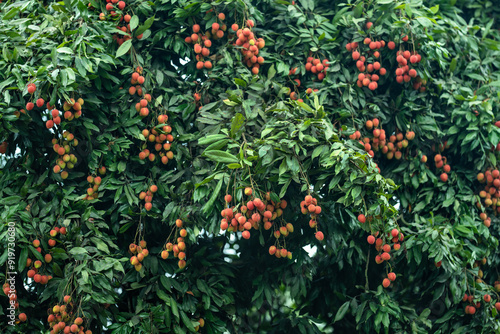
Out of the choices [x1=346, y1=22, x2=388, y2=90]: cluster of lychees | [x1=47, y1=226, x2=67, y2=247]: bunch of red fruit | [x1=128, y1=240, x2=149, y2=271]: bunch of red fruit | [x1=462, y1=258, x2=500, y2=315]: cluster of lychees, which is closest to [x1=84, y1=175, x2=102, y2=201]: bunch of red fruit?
[x1=47, y1=226, x2=67, y2=247]: bunch of red fruit

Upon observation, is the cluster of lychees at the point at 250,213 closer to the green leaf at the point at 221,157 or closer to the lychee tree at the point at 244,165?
the lychee tree at the point at 244,165

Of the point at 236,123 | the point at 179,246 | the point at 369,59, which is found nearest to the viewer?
the point at 236,123

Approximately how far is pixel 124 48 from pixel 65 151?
654 millimetres

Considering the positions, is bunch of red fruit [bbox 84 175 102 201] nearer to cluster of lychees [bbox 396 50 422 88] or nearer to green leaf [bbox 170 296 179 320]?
green leaf [bbox 170 296 179 320]

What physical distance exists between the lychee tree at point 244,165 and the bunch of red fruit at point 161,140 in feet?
0.05

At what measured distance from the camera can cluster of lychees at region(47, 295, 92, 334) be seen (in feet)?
9.77

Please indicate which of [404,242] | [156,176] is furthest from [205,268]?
[404,242]

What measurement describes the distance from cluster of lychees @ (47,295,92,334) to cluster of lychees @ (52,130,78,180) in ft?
2.31

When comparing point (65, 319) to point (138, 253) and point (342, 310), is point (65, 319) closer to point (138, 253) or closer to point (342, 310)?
point (138, 253)

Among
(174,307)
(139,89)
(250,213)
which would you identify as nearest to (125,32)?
(139,89)

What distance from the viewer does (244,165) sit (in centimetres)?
299

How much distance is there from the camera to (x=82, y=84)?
10.9 feet

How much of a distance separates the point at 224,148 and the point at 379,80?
120cm

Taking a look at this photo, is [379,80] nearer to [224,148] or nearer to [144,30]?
[224,148]
